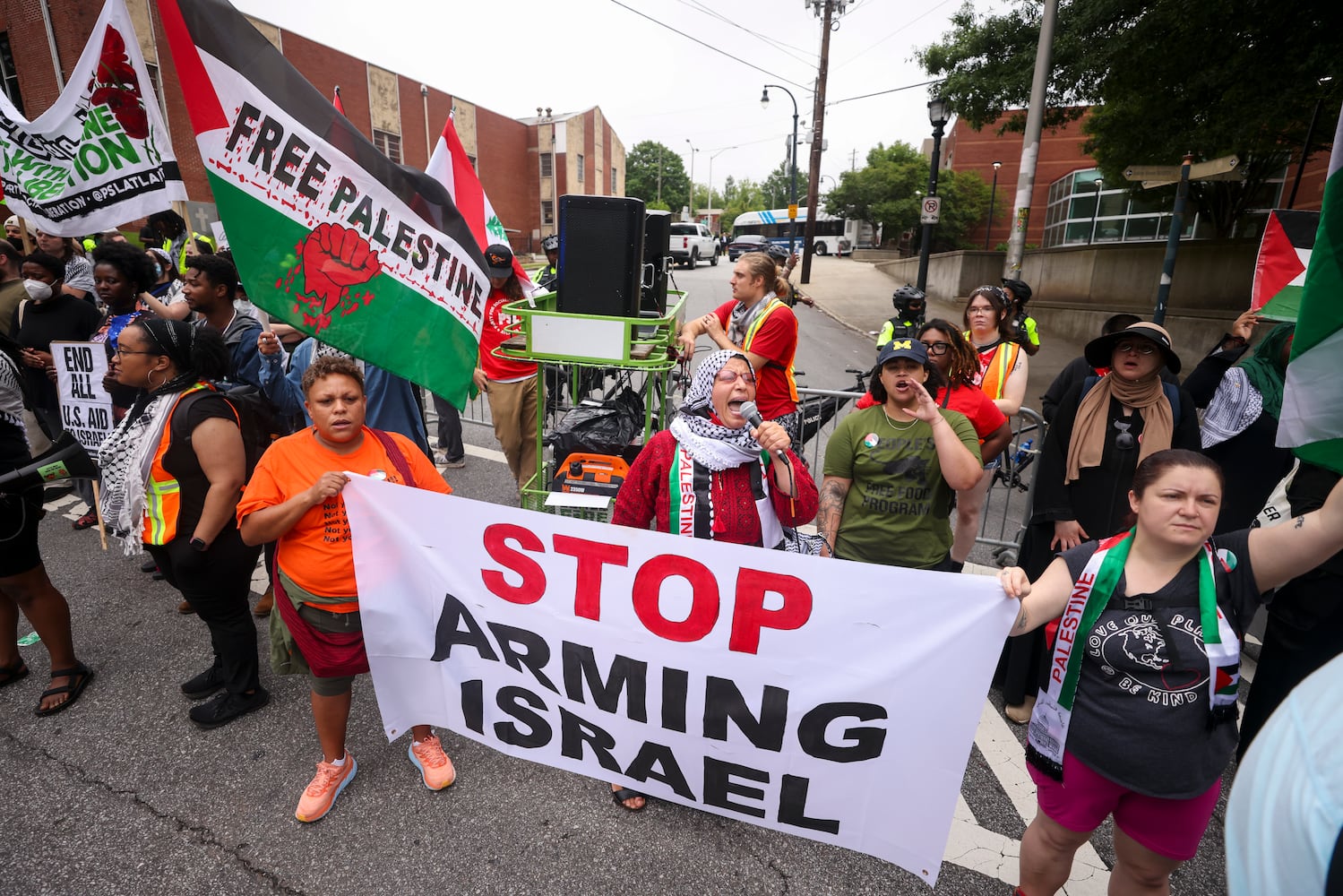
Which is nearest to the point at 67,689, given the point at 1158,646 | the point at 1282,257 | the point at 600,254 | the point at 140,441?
the point at 140,441

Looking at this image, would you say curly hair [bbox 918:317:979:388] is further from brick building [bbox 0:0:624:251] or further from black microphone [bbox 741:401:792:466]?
brick building [bbox 0:0:624:251]

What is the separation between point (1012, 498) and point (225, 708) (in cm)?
598

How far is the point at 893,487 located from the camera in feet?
9.23

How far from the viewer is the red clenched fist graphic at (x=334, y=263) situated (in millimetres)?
2570

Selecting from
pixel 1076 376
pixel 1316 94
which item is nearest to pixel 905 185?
pixel 1316 94

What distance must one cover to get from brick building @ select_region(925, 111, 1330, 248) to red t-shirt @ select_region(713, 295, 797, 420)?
2.56m

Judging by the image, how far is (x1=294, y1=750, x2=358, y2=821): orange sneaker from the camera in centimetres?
266

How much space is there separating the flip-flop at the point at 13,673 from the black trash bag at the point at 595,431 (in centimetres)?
292

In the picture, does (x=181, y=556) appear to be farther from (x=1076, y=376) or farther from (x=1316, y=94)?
(x=1316, y=94)

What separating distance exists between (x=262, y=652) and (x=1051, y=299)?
17980 mm

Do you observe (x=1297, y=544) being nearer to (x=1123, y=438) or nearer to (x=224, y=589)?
(x=1123, y=438)

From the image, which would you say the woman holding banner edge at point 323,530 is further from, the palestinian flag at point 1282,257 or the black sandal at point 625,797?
the palestinian flag at point 1282,257

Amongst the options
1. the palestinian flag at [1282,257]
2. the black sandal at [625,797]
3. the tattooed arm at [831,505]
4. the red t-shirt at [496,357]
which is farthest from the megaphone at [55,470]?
the palestinian flag at [1282,257]

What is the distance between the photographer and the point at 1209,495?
1791 millimetres
